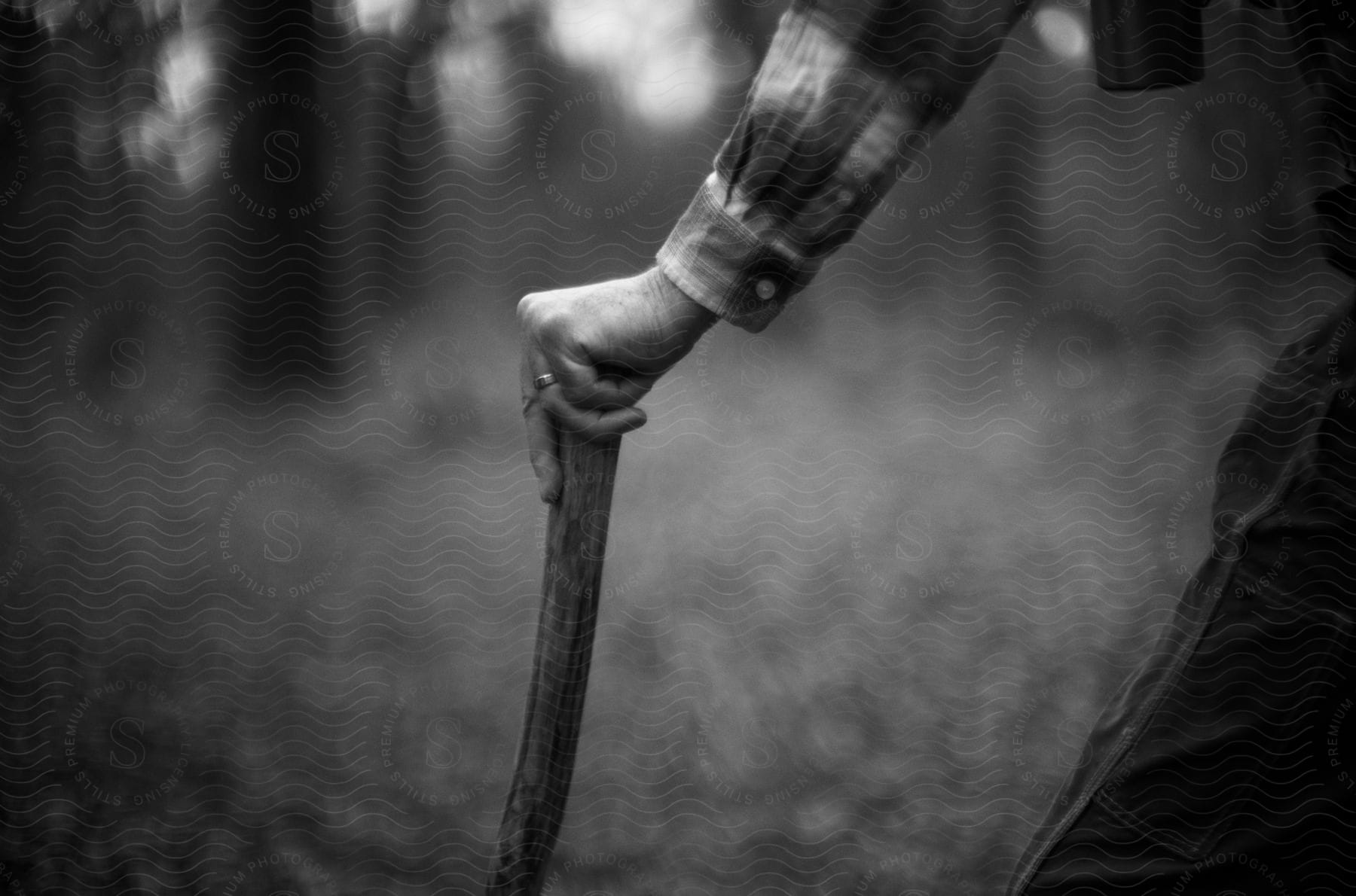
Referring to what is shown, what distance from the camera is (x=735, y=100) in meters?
0.83

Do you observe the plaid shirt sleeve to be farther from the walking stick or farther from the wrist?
the walking stick

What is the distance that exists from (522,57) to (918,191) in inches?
13.5

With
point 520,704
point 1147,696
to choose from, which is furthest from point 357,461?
point 1147,696

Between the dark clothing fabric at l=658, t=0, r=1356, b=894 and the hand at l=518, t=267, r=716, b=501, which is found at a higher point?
the hand at l=518, t=267, r=716, b=501

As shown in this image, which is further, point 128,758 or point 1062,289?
point 1062,289

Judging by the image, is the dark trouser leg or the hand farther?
the dark trouser leg

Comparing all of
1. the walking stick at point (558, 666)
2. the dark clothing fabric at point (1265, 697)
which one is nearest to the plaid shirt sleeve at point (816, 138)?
the walking stick at point (558, 666)

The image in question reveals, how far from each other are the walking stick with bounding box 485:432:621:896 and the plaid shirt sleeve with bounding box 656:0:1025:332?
125 millimetres

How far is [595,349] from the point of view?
608 millimetres

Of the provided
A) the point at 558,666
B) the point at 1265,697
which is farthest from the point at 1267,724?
the point at 558,666

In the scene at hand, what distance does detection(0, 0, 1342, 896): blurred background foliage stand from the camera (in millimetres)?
777

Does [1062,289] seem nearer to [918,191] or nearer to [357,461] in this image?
[918,191]

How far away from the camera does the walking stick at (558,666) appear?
2.04 feet

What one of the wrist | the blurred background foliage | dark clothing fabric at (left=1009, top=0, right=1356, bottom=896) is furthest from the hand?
dark clothing fabric at (left=1009, top=0, right=1356, bottom=896)
